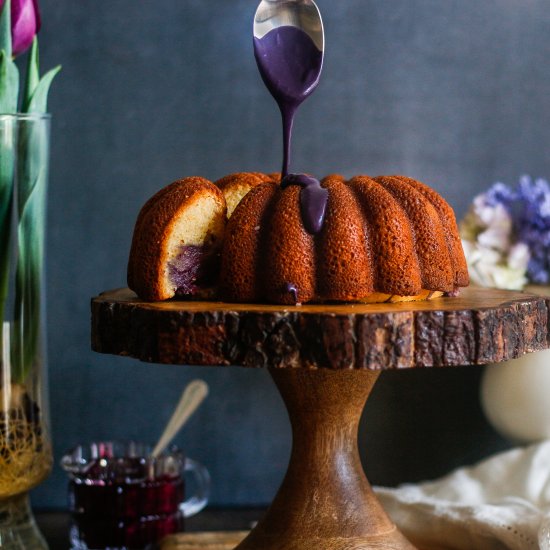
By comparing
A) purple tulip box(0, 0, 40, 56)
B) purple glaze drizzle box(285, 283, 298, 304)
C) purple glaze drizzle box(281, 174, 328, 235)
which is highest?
purple tulip box(0, 0, 40, 56)

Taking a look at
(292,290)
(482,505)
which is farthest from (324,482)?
(482,505)

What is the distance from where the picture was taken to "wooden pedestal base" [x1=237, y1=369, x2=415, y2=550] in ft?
2.83

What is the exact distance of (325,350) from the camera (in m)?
Result: 0.71

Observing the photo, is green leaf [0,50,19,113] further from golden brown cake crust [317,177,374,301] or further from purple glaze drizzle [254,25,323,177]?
golden brown cake crust [317,177,374,301]

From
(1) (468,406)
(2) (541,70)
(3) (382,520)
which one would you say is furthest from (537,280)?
(3) (382,520)

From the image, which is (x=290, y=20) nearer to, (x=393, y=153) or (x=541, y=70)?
(x=393, y=153)

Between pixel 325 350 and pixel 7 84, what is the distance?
0.62 m

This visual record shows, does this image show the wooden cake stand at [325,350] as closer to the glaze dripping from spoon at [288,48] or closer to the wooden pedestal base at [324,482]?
the wooden pedestal base at [324,482]

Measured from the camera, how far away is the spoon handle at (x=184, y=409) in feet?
3.99

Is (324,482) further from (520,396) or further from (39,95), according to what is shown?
(39,95)

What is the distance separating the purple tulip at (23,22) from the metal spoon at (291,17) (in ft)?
1.25

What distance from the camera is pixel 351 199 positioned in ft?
2.70

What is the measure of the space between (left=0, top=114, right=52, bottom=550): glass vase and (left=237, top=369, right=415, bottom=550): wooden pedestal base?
1.05 feet

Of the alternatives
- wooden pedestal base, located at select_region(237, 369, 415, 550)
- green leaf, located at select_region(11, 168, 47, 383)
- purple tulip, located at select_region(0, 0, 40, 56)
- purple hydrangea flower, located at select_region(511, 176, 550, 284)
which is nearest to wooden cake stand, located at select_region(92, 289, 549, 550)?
wooden pedestal base, located at select_region(237, 369, 415, 550)
